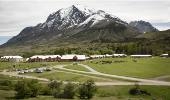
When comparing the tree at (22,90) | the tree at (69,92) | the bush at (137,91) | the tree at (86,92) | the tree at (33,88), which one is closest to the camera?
the tree at (22,90)

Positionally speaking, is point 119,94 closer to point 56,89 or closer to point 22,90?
point 56,89

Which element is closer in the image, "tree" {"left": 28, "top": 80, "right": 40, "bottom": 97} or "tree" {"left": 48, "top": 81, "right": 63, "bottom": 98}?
"tree" {"left": 48, "top": 81, "right": 63, "bottom": 98}

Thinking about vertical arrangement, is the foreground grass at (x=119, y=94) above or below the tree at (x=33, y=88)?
below

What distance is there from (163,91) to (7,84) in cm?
5137

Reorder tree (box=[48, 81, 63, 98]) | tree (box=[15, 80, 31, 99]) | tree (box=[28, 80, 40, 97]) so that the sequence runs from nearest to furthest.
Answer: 1. tree (box=[15, 80, 31, 99])
2. tree (box=[48, 81, 63, 98])
3. tree (box=[28, 80, 40, 97])

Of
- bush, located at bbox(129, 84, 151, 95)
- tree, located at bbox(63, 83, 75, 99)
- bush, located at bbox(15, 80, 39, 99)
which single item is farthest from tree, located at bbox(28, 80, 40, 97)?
bush, located at bbox(129, 84, 151, 95)

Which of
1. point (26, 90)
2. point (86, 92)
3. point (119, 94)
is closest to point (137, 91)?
point (119, 94)

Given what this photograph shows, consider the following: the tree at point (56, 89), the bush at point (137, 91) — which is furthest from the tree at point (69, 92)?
the bush at point (137, 91)

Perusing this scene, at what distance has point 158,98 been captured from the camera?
320 feet

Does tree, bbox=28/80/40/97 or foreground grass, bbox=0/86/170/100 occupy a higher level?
tree, bbox=28/80/40/97

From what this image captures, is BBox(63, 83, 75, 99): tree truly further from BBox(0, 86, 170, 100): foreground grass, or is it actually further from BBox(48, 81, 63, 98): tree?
BBox(0, 86, 170, 100): foreground grass

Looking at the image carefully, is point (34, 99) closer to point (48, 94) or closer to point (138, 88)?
point (48, 94)

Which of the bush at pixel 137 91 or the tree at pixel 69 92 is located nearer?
the tree at pixel 69 92

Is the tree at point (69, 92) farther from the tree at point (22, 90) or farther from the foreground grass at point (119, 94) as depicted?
the tree at point (22, 90)
